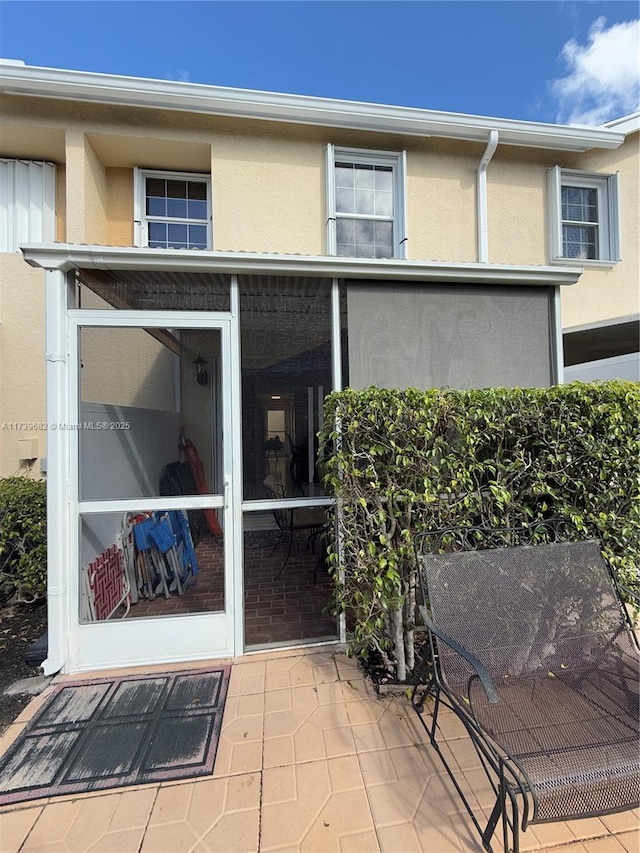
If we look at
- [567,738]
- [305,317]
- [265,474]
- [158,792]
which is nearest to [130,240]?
[305,317]

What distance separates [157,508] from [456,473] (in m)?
2.15

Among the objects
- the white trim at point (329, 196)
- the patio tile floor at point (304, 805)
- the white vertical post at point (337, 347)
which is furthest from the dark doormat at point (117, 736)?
the white trim at point (329, 196)

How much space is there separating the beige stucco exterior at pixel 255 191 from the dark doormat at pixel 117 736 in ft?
10.5

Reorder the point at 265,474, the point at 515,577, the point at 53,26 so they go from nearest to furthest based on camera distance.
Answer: the point at 515,577 → the point at 265,474 → the point at 53,26

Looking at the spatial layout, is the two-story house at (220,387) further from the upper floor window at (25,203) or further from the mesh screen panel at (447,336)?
the upper floor window at (25,203)

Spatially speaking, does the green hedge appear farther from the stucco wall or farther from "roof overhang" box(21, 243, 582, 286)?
the stucco wall

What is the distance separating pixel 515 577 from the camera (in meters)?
2.27

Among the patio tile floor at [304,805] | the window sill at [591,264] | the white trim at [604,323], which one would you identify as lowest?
the patio tile floor at [304,805]

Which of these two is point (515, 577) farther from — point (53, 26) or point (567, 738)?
point (53, 26)

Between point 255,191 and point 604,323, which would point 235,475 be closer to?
point 255,191

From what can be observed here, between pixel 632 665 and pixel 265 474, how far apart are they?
7.89 ft

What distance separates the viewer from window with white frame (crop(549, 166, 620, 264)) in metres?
5.73

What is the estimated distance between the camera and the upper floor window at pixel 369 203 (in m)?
5.23

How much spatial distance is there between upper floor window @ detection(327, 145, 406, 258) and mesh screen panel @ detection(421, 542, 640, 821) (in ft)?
14.2
